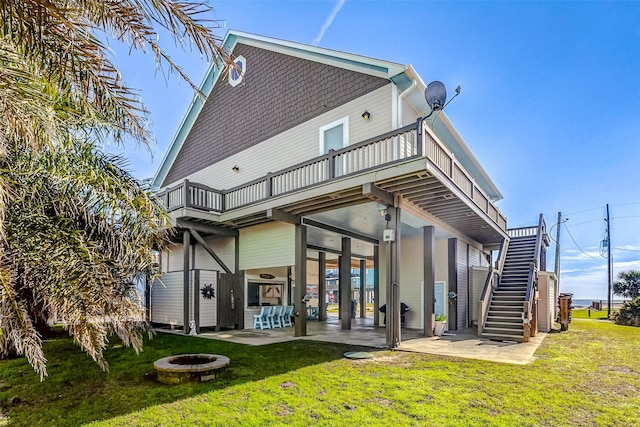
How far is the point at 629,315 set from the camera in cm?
1675

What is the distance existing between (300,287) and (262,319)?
342 centimetres

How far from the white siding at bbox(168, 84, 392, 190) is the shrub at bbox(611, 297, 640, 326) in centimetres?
1557

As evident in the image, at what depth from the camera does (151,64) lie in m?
3.84

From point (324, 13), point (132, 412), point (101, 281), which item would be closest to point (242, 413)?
point (132, 412)

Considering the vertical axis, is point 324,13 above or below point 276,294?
above

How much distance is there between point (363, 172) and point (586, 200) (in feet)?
107

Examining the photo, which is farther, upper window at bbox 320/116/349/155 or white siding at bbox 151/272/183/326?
white siding at bbox 151/272/183/326

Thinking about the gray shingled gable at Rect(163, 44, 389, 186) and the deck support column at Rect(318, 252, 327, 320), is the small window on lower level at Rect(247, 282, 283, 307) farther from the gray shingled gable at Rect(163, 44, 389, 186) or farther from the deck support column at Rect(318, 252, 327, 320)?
the gray shingled gable at Rect(163, 44, 389, 186)

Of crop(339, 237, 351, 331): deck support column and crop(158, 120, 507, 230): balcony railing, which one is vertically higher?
crop(158, 120, 507, 230): balcony railing

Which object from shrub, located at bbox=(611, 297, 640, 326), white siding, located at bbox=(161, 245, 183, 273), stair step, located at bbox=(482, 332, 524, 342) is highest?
white siding, located at bbox=(161, 245, 183, 273)

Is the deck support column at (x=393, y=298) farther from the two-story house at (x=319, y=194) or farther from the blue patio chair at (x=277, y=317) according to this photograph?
the blue patio chair at (x=277, y=317)

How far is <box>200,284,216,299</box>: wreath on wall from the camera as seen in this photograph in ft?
40.3

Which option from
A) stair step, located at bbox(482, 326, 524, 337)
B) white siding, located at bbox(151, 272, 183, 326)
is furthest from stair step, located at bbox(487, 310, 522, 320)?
white siding, located at bbox(151, 272, 183, 326)

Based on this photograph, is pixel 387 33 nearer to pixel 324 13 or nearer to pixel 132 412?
pixel 324 13
